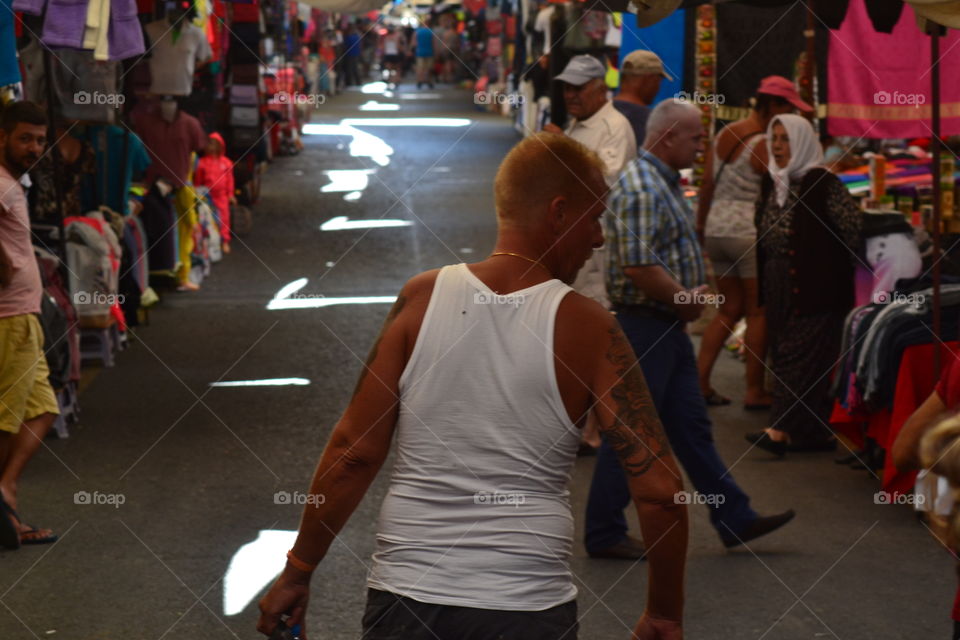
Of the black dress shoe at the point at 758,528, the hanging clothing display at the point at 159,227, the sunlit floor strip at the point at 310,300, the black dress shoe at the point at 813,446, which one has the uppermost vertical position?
the hanging clothing display at the point at 159,227

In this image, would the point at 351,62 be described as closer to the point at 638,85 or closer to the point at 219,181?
the point at 219,181

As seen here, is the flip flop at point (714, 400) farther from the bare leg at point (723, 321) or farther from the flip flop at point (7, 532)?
the flip flop at point (7, 532)

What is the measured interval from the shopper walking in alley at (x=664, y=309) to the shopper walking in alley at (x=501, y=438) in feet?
8.43

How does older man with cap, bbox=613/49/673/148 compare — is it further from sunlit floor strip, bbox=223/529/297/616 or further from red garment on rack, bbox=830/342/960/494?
sunlit floor strip, bbox=223/529/297/616

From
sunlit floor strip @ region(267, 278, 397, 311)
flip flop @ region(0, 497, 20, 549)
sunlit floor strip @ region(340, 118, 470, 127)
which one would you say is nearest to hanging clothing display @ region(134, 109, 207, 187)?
sunlit floor strip @ region(267, 278, 397, 311)

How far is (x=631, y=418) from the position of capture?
2.82 meters

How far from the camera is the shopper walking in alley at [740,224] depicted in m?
8.16

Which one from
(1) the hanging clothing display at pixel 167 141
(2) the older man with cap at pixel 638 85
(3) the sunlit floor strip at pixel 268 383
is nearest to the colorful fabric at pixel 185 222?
(1) the hanging clothing display at pixel 167 141

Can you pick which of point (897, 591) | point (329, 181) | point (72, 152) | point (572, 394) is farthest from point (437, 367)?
point (329, 181)

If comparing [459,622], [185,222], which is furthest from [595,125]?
[185,222]

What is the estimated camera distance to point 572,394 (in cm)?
269

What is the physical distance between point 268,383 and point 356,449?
21.1 ft

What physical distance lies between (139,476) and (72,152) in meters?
3.15

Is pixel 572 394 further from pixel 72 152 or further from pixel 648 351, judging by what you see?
pixel 72 152
